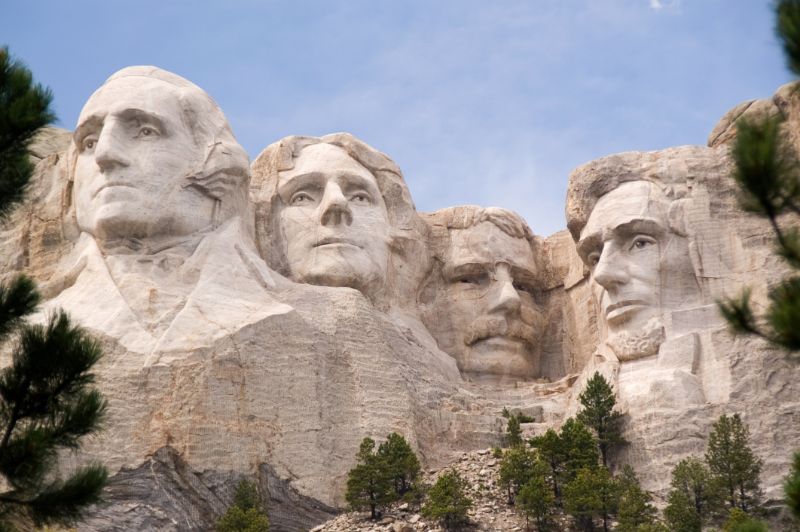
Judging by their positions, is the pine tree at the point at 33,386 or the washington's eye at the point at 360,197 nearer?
the pine tree at the point at 33,386

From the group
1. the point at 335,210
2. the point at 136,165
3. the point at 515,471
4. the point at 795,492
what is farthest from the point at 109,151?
the point at 795,492

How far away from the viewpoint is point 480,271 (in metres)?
30.2

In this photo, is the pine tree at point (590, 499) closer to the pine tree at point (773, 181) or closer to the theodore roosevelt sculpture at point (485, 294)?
the theodore roosevelt sculpture at point (485, 294)

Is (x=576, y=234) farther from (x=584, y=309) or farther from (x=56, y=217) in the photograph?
(x=56, y=217)

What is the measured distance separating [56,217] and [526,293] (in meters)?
6.47

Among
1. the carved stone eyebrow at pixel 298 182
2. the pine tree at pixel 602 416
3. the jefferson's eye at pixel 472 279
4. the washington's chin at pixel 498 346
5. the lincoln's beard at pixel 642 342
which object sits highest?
the carved stone eyebrow at pixel 298 182

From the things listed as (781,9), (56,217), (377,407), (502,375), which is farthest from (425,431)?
(781,9)

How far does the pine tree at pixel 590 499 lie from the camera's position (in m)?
24.0

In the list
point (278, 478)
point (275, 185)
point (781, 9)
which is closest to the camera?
point (781, 9)

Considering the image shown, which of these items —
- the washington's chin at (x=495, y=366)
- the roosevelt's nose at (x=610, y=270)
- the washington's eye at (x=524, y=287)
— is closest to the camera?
the roosevelt's nose at (x=610, y=270)

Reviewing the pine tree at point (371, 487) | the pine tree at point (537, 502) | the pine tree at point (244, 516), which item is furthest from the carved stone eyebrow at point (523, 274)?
the pine tree at point (244, 516)

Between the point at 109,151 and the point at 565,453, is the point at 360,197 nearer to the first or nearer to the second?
the point at 109,151

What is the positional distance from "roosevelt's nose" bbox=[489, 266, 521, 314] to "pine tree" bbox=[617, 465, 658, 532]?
553 centimetres

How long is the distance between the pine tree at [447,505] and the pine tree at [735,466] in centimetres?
276
